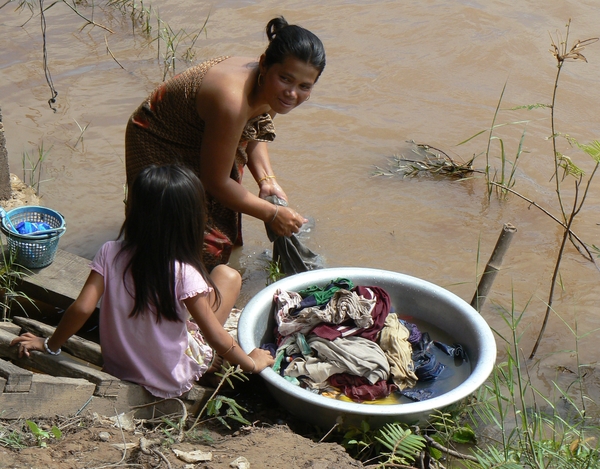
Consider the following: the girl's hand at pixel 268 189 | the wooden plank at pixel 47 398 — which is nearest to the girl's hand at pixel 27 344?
the wooden plank at pixel 47 398

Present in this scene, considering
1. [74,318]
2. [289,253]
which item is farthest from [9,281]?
[289,253]

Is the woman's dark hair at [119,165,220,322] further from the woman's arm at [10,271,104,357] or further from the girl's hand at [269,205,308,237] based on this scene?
the girl's hand at [269,205,308,237]

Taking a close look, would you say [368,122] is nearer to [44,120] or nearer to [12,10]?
[44,120]

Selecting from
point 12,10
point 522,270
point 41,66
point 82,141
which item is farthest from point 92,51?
point 522,270

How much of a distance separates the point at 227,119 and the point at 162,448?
1361 mm

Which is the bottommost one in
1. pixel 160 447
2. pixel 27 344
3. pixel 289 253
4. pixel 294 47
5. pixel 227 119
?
pixel 289 253

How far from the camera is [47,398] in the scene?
2287 millimetres

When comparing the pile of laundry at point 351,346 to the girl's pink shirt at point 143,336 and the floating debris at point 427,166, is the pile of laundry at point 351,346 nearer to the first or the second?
the girl's pink shirt at point 143,336

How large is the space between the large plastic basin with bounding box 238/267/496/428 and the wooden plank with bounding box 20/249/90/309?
2.63 feet

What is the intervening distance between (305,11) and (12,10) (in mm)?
2882

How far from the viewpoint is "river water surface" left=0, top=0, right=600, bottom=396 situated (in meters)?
4.36

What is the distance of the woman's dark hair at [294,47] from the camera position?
2.79m

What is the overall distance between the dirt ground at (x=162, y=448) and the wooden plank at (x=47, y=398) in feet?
0.12

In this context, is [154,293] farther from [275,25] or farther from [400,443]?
[275,25]
